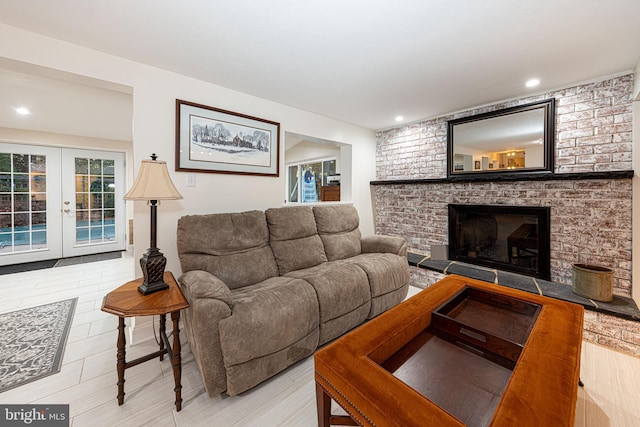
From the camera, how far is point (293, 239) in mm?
2688

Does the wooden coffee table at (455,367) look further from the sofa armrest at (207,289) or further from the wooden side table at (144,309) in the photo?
the wooden side table at (144,309)

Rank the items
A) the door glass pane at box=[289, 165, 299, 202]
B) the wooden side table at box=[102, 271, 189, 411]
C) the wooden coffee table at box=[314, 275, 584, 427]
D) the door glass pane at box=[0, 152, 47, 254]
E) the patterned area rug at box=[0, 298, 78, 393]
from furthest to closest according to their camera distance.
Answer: the door glass pane at box=[289, 165, 299, 202] → the door glass pane at box=[0, 152, 47, 254] → the patterned area rug at box=[0, 298, 78, 393] → the wooden side table at box=[102, 271, 189, 411] → the wooden coffee table at box=[314, 275, 584, 427]

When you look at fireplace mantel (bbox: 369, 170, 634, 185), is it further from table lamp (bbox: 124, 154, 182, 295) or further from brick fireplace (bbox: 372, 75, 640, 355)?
table lamp (bbox: 124, 154, 182, 295)

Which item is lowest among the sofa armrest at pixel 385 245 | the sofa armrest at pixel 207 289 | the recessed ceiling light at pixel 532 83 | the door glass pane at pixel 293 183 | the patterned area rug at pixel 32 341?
the patterned area rug at pixel 32 341

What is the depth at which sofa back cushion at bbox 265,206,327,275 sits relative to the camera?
2.53 metres

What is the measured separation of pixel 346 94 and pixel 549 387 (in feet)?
8.92

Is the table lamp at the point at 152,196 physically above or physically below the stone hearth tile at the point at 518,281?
above

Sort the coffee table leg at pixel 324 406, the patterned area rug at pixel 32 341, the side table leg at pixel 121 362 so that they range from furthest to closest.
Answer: the patterned area rug at pixel 32 341
the side table leg at pixel 121 362
the coffee table leg at pixel 324 406

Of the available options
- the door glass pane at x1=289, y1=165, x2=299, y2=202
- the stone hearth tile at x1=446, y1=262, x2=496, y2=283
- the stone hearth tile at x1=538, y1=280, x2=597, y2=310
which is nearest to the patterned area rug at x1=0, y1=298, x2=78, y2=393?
the stone hearth tile at x1=446, y1=262, x2=496, y2=283

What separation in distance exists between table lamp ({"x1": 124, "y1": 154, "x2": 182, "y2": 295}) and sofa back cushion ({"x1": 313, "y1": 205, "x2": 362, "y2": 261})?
5.40ft

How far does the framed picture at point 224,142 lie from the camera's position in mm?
2385

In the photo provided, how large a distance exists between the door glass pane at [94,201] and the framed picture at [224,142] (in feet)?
12.5

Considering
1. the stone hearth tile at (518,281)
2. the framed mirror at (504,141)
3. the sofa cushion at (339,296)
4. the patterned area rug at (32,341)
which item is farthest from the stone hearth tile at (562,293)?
the patterned area rug at (32,341)

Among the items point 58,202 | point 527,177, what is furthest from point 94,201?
point 527,177
